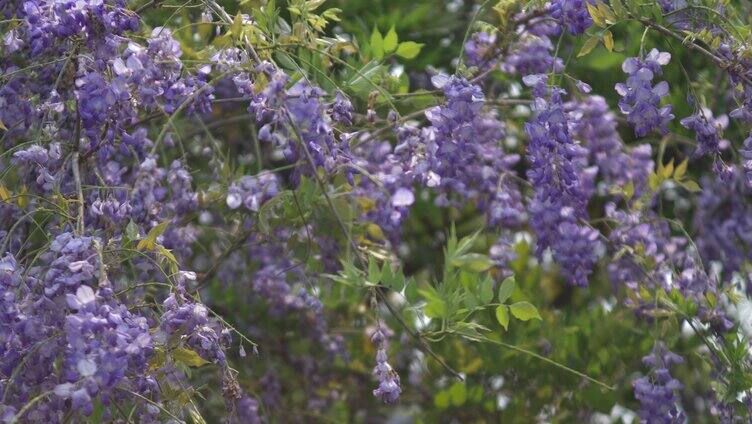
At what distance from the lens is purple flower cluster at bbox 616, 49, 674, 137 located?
7.07ft

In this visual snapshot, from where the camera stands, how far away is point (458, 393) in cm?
321

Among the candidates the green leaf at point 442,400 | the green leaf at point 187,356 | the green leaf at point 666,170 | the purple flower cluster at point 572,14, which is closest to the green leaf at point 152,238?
the green leaf at point 187,356

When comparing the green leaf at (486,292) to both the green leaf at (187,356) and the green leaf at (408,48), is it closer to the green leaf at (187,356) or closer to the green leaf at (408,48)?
the green leaf at (187,356)

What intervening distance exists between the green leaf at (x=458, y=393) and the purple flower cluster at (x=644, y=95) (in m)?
1.20

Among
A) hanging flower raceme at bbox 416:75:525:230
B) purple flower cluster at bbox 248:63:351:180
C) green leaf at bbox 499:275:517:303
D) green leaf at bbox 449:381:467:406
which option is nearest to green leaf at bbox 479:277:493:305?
green leaf at bbox 499:275:517:303

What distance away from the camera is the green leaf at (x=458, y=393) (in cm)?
320

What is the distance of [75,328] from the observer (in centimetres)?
174

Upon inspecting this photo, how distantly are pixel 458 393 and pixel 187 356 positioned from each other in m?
1.33

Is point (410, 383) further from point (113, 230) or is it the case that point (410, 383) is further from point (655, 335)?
point (113, 230)

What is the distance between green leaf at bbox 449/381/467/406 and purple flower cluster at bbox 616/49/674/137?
1.20m

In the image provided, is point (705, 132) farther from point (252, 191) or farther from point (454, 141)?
point (252, 191)

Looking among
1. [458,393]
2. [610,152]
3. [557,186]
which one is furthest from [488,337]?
[557,186]

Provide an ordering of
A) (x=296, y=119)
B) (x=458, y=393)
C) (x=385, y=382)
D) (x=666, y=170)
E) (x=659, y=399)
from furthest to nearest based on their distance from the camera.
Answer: (x=458, y=393) < (x=666, y=170) < (x=659, y=399) < (x=385, y=382) < (x=296, y=119)

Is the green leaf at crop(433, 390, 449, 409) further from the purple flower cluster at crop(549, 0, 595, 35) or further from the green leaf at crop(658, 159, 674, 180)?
the purple flower cluster at crop(549, 0, 595, 35)
